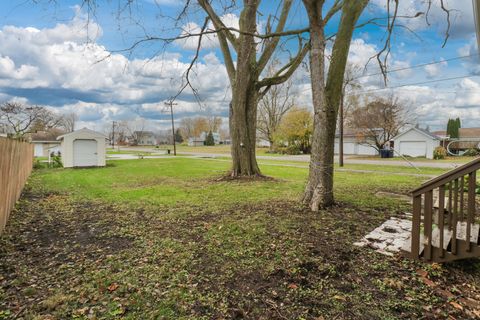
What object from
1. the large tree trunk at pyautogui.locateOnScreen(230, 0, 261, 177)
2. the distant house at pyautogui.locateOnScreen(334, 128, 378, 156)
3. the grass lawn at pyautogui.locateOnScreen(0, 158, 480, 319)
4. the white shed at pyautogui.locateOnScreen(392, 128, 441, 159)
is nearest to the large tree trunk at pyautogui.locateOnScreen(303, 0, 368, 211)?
the grass lawn at pyautogui.locateOnScreen(0, 158, 480, 319)

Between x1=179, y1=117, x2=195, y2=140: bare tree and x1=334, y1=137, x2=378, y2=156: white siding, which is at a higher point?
x1=179, y1=117, x2=195, y2=140: bare tree

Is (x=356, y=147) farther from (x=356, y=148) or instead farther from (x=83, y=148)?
(x=83, y=148)

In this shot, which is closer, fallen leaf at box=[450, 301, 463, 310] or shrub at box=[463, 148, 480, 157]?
fallen leaf at box=[450, 301, 463, 310]

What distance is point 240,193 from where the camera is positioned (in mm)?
7527

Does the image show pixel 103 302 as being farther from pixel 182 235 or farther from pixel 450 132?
pixel 450 132

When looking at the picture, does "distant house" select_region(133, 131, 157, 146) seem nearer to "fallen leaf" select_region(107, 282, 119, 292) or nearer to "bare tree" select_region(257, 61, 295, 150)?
"bare tree" select_region(257, 61, 295, 150)

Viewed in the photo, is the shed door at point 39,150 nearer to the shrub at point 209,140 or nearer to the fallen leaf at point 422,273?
the shrub at point 209,140

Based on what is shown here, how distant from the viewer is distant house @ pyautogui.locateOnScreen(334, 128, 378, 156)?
91.8ft

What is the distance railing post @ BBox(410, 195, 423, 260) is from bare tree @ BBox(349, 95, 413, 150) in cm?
2549

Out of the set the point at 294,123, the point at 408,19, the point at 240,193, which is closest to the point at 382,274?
the point at 240,193

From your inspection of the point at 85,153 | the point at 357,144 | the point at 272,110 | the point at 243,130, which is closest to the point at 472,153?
the point at 357,144

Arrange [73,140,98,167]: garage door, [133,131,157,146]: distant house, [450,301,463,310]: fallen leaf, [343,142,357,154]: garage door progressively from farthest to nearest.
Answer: [133,131,157,146]: distant house, [343,142,357,154]: garage door, [73,140,98,167]: garage door, [450,301,463,310]: fallen leaf

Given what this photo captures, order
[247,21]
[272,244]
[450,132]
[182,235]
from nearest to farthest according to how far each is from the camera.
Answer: [272,244] → [182,235] → [247,21] → [450,132]

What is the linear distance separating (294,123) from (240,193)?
2614cm
